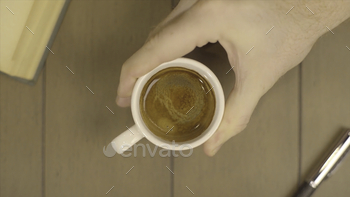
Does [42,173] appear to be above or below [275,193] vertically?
below

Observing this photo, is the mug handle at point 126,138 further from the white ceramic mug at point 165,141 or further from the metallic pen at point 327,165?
the metallic pen at point 327,165

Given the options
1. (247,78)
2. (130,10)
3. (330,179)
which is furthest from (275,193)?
(130,10)

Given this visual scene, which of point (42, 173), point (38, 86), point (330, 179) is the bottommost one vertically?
point (42, 173)

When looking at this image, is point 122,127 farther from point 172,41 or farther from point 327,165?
point 327,165

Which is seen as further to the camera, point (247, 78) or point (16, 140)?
point (16, 140)

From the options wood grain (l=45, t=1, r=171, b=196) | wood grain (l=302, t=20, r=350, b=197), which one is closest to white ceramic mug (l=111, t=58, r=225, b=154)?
wood grain (l=45, t=1, r=171, b=196)

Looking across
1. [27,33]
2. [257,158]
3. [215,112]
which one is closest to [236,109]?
[215,112]

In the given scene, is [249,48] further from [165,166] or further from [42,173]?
[42,173]

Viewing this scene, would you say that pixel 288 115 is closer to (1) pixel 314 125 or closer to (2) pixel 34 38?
(1) pixel 314 125
